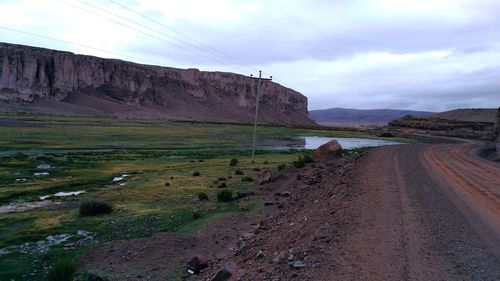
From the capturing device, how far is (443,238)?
9828mm

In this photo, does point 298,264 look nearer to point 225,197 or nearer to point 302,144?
point 225,197

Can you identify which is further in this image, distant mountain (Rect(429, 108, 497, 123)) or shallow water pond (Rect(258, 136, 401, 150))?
distant mountain (Rect(429, 108, 497, 123))

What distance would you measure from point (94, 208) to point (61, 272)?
7.09m

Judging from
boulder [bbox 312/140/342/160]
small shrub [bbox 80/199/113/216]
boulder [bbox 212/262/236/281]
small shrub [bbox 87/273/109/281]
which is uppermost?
boulder [bbox 312/140/342/160]

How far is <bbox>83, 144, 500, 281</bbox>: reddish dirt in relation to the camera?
842 centimetres

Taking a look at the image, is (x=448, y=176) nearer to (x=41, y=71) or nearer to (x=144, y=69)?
(x=41, y=71)

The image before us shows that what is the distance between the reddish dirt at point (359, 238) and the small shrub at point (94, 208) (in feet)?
15.2

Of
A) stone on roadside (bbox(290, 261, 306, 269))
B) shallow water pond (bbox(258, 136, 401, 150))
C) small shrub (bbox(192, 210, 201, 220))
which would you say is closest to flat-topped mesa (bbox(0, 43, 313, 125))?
shallow water pond (bbox(258, 136, 401, 150))

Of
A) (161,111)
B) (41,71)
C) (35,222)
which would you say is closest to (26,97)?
(41,71)

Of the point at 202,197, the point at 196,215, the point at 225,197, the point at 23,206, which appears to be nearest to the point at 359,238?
the point at 196,215

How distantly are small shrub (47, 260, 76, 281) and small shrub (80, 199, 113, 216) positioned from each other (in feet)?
21.9

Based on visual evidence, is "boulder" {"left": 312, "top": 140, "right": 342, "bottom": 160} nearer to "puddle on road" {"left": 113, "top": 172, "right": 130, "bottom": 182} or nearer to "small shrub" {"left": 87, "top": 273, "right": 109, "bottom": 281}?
"puddle on road" {"left": 113, "top": 172, "right": 130, "bottom": 182}

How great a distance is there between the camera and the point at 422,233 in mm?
10172

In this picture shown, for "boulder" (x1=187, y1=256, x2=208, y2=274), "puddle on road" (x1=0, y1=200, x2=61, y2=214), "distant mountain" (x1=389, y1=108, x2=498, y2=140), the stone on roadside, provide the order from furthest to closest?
"distant mountain" (x1=389, y1=108, x2=498, y2=140), "puddle on road" (x1=0, y1=200, x2=61, y2=214), "boulder" (x1=187, y1=256, x2=208, y2=274), the stone on roadside
